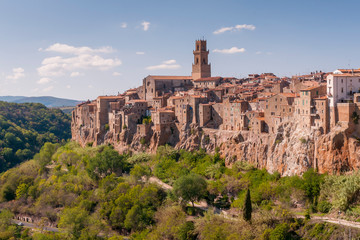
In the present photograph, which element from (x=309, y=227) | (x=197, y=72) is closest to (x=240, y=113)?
(x=309, y=227)

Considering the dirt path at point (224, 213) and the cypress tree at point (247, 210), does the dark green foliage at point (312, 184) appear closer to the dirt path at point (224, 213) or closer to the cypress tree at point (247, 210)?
the dirt path at point (224, 213)

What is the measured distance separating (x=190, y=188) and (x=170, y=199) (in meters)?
3.60

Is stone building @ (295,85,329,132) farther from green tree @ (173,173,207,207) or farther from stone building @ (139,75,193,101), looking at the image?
stone building @ (139,75,193,101)

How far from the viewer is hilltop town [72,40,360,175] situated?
43.7m

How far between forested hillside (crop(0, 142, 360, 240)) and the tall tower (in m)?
28.6

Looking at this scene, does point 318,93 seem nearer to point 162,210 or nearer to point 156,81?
point 162,210

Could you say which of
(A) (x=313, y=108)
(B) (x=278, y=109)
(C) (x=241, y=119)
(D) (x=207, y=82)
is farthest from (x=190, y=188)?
(D) (x=207, y=82)

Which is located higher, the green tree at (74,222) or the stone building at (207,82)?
the stone building at (207,82)

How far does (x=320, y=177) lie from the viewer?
4278 cm

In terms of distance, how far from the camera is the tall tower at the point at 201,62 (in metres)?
87.1

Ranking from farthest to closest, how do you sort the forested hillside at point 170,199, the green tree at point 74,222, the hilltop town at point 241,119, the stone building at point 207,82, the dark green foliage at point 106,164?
the stone building at point 207,82
the dark green foliage at point 106,164
the green tree at point 74,222
the hilltop town at point 241,119
the forested hillside at point 170,199

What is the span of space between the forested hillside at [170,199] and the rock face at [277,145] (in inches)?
58.1

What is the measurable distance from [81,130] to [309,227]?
56.1 m

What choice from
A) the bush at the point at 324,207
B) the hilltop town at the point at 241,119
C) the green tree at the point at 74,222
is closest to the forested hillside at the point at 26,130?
the hilltop town at the point at 241,119
